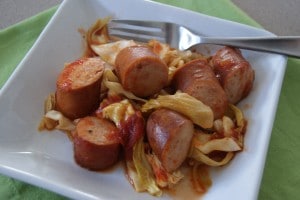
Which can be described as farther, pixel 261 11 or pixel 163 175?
pixel 261 11

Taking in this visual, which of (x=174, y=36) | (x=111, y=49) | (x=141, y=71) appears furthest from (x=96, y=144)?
(x=174, y=36)

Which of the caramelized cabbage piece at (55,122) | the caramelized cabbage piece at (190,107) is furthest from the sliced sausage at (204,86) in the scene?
the caramelized cabbage piece at (55,122)

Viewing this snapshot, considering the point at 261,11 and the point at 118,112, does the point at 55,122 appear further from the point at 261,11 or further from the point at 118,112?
the point at 261,11

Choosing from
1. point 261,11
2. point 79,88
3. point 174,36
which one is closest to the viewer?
point 79,88

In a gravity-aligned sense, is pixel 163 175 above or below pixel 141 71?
below

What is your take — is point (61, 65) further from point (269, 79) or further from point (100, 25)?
point (269, 79)

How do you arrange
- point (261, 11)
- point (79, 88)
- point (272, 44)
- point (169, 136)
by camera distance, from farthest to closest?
1. point (261, 11)
2. point (272, 44)
3. point (79, 88)
4. point (169, 136)

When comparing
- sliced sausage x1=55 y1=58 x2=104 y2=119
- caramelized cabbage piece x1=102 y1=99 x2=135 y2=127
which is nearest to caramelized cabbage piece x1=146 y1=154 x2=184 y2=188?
caramelized cabbage piece x1=102 y1=99 x2=135 y2=127

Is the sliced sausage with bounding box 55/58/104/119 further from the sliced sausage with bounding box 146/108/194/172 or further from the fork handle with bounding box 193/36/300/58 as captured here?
the fork handle with bounding box 193/36/300/58
